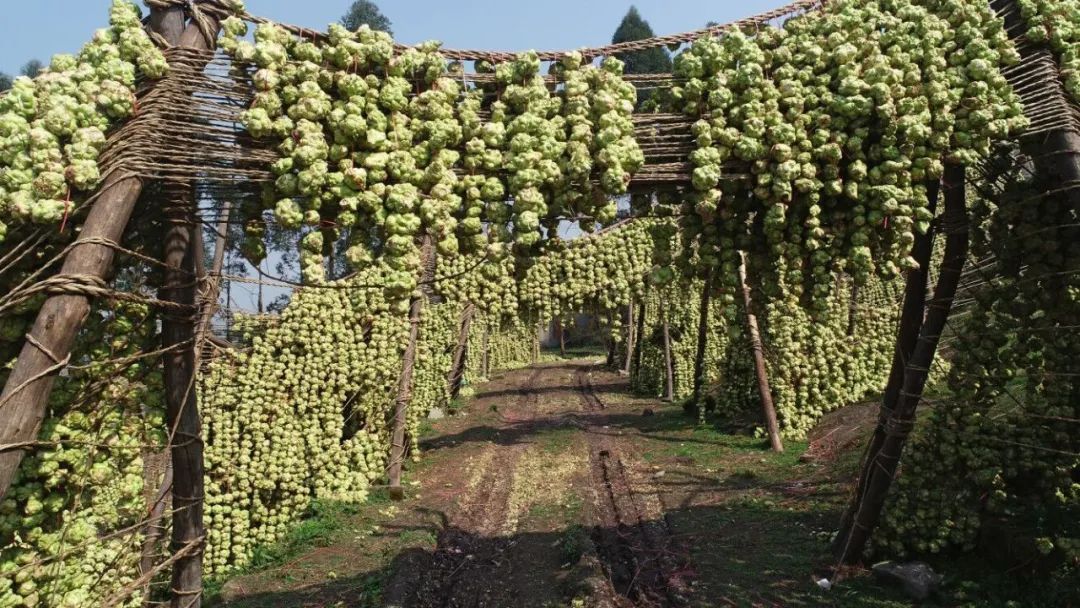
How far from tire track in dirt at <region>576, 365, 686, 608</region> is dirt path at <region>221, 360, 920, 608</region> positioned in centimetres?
3

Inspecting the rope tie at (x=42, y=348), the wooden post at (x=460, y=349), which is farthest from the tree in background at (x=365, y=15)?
the rope tie at (x=42, y=348)

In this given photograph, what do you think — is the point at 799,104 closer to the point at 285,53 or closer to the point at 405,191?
the point at 405,191

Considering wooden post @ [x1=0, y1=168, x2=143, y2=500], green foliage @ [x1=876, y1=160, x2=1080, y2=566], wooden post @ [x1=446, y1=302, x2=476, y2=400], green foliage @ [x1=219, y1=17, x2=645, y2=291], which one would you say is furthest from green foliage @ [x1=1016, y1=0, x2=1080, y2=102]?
wooden post @ [x1=446, y1=302, x2=476, y2=400]

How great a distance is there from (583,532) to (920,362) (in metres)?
4.47

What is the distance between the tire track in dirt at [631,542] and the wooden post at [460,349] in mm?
6086

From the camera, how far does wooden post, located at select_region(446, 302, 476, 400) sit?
17438 millimetres

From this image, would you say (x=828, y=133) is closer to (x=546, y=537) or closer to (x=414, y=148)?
(x=414, y=148)

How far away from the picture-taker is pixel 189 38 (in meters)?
3.15

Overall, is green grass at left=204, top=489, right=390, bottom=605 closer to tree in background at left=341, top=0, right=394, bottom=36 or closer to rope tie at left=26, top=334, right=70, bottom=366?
rope tie at left=26, top=334, right=70, bottom=366

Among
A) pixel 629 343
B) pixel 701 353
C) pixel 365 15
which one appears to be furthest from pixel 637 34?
pixel 701 353

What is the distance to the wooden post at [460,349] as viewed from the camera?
57.2 ft

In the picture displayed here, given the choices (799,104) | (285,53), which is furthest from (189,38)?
(799,104)

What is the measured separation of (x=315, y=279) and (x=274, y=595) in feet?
17.5

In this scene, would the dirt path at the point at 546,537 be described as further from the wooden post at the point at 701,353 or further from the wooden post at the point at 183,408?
the wooden post at the point at 183,408
